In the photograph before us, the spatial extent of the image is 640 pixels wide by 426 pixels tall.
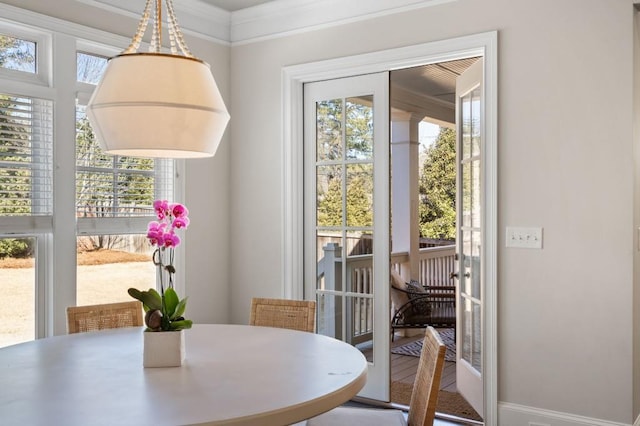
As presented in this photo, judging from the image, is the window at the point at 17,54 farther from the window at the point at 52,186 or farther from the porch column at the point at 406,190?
the porch column at the point at 406,190

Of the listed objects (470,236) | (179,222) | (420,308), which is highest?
(179,222)

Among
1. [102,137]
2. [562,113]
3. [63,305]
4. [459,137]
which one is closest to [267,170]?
[459,137]

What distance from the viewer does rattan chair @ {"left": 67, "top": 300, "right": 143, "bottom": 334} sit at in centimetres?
285

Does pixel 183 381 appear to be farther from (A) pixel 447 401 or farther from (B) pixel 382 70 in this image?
(A) pixel 447 401

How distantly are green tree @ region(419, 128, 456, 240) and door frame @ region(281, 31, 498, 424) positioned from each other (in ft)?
17.1

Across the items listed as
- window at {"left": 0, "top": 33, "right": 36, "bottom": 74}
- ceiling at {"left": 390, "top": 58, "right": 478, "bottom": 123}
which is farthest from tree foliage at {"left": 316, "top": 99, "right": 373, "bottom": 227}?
window at {"left": 0, "top": 33, "right": 36, "bottom": 74}

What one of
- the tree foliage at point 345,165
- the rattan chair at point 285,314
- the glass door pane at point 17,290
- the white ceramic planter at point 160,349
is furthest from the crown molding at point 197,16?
the white ceramic planter at point 160,349

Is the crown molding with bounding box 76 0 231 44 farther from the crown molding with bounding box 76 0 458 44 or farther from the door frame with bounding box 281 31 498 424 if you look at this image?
the door frame with bounding box 281 31 498 424

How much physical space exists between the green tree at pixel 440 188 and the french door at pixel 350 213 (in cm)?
519

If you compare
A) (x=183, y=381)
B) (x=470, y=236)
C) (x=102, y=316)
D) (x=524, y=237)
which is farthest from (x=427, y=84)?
(x=183, y=381)

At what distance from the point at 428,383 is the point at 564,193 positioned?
5.31 feet

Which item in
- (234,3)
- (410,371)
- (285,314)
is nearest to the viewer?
(285,314)

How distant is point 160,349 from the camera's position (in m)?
2.04

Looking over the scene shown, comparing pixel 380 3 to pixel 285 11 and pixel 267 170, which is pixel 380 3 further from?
pixel 267 170
